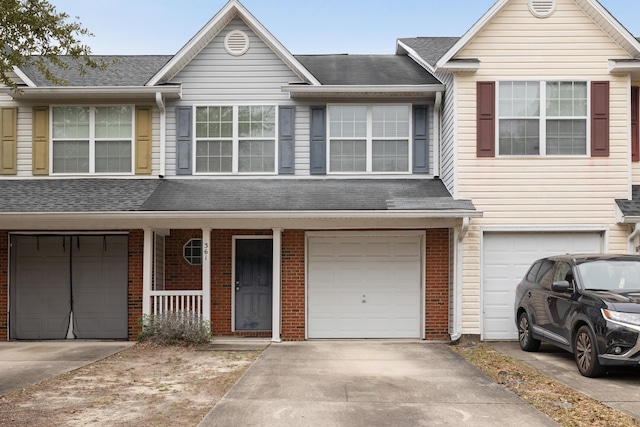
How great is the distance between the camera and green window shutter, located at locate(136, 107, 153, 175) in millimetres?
14016

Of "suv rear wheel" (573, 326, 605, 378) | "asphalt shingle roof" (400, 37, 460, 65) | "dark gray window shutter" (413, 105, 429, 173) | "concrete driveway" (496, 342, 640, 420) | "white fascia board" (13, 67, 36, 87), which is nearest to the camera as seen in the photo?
"concrete driveway" (496, 342, 640, 420)

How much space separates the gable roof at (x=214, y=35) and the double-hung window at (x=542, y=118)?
12.9 ft

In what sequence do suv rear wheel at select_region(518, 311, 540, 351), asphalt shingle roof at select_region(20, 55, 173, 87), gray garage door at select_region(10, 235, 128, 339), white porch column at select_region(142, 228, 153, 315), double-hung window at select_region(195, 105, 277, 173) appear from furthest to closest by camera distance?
1. asphalt shingle roof at select_region(20, 55, 173, 87)
2. double-hung window at select_region(195, 105, 277, 173)
3. gray garage door at select_region(10, 235, 128, 339)
4. white porch column at select_region(142, 228, 153, 315)
5. suv rear wheel at select_region(518, 311, 540, 351)

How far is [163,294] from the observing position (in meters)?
12.5

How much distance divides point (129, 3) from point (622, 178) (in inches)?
576

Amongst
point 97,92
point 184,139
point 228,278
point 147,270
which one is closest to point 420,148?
point 228,278

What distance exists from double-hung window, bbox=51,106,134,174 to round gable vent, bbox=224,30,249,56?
254 cm

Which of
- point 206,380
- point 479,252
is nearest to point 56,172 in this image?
point 206,380

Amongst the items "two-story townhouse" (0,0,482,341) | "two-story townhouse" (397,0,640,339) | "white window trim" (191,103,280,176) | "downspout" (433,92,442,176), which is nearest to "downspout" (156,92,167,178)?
"two-story townhouse" (0,0,482,341)

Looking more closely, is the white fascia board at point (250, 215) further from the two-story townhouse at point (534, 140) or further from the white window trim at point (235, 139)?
the white window trim at point (235, 139)

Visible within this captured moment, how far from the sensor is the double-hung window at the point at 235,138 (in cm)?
1404

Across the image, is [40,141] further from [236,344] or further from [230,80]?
[236,344]

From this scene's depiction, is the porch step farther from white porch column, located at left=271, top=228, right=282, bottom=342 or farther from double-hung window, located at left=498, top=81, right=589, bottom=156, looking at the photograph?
double-hung window, located at left=498, top=81, right=589, bottom=156

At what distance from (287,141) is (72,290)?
214 inches
